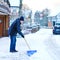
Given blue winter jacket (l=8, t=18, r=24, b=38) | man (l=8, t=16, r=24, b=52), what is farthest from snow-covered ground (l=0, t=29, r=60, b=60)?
blue winter jacket (l=8, t=18, r=24, b=38)

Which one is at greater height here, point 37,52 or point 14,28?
point 14,28

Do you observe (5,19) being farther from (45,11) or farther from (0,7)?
(45,11)

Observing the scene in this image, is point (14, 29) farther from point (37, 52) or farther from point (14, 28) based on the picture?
point (37, 52)

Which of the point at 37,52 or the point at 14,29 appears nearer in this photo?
the point at 37,52

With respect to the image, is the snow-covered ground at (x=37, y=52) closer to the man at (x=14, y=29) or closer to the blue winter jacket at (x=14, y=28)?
the man at (x=14, y=29)

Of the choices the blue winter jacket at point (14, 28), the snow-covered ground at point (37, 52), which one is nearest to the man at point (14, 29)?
the blue winter jacket at point (14, 28)

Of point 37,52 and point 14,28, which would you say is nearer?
point 37,52

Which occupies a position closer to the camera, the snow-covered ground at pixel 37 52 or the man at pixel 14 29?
the snow-covered ground at pixel 37 52

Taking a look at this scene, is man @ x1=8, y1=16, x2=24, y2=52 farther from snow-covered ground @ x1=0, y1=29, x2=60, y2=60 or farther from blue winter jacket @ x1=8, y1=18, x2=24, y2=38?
snow-covered ground @ x1=0, y1=29, x2=60, y2=60

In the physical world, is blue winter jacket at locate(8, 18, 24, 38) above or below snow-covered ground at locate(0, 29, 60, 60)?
above

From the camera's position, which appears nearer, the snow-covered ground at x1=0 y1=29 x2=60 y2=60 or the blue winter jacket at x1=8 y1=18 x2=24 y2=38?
the snow-covered ground at x1=0 y1=29 x2=60 y2=60

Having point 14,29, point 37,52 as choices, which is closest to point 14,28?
point 14,29

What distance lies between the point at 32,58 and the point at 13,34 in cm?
261

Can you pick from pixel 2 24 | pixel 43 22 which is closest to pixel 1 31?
pixel 2 24
